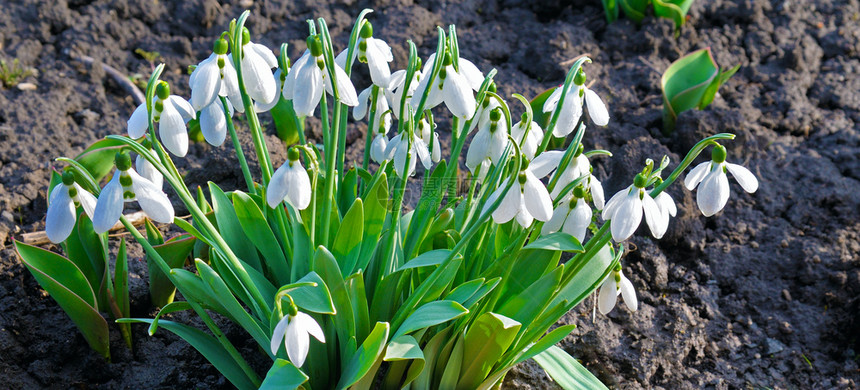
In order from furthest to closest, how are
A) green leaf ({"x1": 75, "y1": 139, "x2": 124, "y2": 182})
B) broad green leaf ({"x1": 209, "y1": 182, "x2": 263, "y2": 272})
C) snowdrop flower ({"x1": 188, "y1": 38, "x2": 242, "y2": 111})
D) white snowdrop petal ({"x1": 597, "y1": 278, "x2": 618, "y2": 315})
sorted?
green leaf ({"x1": 75, "y1": 139, "x2": 124, "y2": 182})
broad green leaf ({"x1": 209, "y1": 182, "x2": 263, "y2": 272})
white snowdrop petal ({"x1": 597, "y1": 278, "x2": 618, "y2": 315})
snowdrop flower ({"x1": 188, "y1": 38, "x2": 242, "y2": 111})

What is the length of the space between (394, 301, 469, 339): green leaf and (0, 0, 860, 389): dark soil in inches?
25.0

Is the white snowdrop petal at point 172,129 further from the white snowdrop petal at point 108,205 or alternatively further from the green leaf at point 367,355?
the green leaf at point 367,355

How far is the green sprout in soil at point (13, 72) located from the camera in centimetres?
293

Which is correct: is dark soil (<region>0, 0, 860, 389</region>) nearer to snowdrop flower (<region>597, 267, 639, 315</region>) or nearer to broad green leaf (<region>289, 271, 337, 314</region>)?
snowdrop flower (<region>597, 267, 639, 315</region>)

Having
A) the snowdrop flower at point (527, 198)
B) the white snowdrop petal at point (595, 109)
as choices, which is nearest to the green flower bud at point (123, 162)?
the snowdrop flower at point (527, 198)

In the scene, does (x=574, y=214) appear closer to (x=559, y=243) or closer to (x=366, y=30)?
(x=559, y=243)

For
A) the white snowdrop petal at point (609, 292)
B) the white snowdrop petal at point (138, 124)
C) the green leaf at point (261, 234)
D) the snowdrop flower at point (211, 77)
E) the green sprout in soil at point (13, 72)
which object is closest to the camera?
the snowdrop flower at point (211, 77)

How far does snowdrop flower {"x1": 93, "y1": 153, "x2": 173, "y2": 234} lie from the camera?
4.08 ft

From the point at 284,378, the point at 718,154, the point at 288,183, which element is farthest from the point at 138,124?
the point at 718,154

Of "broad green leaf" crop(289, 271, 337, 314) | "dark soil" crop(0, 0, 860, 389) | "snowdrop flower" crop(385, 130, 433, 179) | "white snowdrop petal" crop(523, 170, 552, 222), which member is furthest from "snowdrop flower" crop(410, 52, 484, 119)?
"dark soil" crop(0, 0, 860, 389)

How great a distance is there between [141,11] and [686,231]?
2.68 meters

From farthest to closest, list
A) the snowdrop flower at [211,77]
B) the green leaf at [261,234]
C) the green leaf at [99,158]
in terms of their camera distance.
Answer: the green leaf at [99,158]
the green leaf at [261,234]
the snowdrop flower at [211,77]

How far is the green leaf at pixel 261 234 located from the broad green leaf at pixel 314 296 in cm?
39

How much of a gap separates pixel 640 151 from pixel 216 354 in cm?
180
